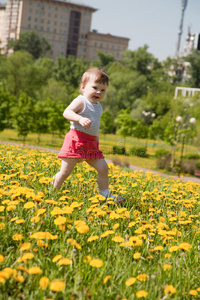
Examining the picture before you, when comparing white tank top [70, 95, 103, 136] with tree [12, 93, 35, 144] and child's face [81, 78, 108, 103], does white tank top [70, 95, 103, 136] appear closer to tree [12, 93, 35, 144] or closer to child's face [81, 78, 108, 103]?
child's face [81, 78, 108, 103]

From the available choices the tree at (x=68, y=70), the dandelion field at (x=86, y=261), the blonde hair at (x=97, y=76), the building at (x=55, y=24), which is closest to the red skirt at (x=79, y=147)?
the blonde hair at (x=97, y=76)

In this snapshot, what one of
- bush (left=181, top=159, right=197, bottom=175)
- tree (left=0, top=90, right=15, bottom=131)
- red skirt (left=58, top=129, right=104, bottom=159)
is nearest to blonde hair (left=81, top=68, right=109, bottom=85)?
red skirt (left=58, top=129, right=104, bottom=159)

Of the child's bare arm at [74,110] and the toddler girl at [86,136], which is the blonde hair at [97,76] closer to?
the toddler girl at [86,136]

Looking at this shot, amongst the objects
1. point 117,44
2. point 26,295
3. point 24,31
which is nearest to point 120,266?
point 26,295

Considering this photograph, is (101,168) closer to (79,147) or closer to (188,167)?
(79,147)

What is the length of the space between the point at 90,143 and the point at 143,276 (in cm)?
201

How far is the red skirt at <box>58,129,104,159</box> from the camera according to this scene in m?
3.74

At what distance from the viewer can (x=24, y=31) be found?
4136 inches

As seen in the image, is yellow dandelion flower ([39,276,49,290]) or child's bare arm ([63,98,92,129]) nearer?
yellow dandelion flower ([39,276,49,290])

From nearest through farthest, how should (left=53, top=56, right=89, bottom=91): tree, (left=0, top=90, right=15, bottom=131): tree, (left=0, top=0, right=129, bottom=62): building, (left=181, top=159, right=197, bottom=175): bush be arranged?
(left=181, top=159, right=197, bottom=175): bush, (left=0, top=90, right=15, bottom=131): tree, (left=53, top=56, right=89, bottom=91): tree, (left=0, top=0, right=129, bottom=62): building

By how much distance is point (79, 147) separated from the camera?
12.3ft

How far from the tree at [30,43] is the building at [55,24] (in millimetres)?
7813

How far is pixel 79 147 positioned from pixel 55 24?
374ft

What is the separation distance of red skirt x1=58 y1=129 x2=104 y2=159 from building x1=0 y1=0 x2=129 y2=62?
107 metres
